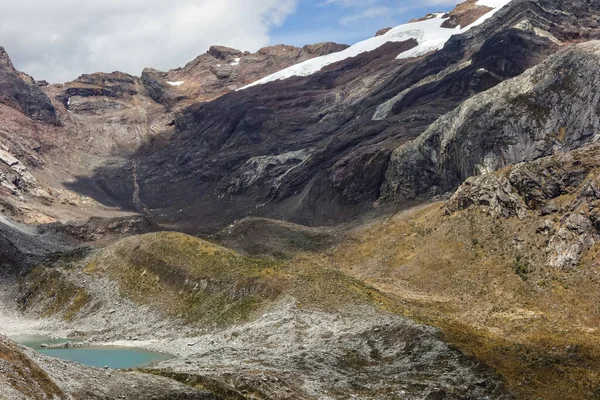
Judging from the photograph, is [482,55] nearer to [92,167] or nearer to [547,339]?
[547,339]

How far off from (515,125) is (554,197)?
96.5 ft

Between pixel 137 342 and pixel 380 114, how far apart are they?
106518 mm

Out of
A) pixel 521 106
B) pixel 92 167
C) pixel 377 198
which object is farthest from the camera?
pixel 92 167

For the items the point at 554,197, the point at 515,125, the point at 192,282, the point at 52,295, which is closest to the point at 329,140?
the point at 515,125

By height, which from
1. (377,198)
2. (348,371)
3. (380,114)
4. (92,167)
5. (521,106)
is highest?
(92,167)

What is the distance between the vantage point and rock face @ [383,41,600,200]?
89125mm

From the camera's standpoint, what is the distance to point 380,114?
152 meters

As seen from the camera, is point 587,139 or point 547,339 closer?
point 547,339

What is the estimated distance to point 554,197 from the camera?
67.3 metres

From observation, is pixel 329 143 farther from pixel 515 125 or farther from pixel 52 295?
pixel 52 295

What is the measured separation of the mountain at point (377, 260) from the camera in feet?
130

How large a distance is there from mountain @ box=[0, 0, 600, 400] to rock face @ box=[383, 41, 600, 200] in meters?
0.30

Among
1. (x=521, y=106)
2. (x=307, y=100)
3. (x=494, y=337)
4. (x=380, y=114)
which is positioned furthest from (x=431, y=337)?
(x=307, y=100)

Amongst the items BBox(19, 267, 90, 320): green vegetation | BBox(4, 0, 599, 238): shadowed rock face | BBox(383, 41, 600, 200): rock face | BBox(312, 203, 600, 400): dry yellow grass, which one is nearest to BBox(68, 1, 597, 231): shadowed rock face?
BBox(4, 0, 599, 238): shadowed rock face
